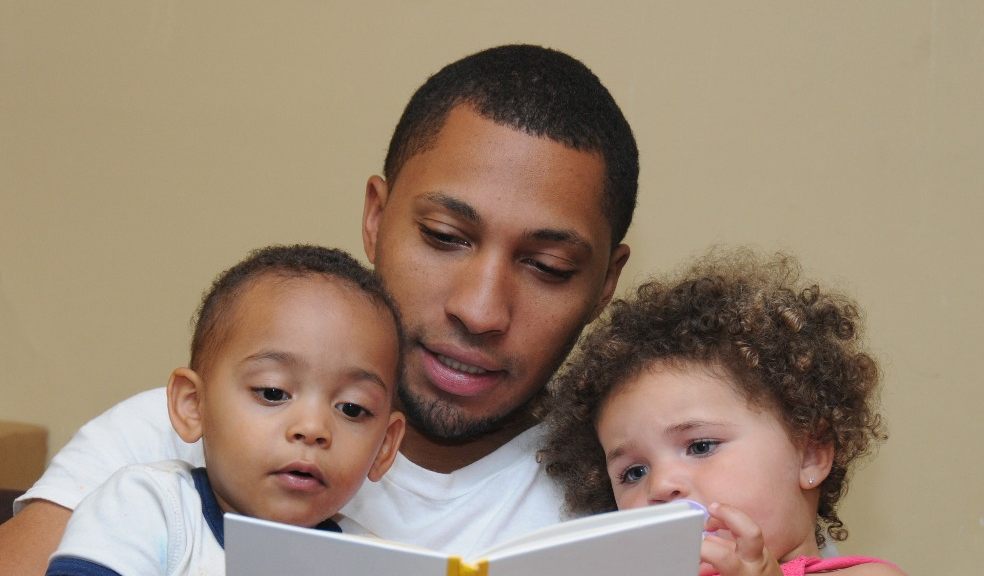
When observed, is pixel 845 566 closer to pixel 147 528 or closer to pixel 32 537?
pixel 147 528

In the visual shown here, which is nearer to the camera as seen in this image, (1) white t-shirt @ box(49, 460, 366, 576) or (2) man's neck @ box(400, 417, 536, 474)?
(1) white t-shirt @ box(49, 460, 366, 576)

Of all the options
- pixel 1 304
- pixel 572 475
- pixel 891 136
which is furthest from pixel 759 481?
pixel 1 304

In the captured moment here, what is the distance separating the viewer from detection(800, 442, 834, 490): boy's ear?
1770 mm

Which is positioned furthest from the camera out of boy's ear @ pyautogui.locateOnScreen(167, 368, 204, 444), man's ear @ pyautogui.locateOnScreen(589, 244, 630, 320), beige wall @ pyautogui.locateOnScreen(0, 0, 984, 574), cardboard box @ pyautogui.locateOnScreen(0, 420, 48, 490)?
cardboard box @ pyautogui.locateOnScreen(0, 420, 48, 490)

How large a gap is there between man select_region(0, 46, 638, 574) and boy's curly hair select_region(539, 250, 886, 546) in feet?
0.19

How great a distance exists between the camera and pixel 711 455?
5.56ft

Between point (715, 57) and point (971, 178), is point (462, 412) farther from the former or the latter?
point (971, 178)

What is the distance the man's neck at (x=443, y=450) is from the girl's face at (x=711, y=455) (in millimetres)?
277

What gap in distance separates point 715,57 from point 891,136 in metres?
0.44

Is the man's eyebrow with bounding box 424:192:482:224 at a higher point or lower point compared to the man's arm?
higher

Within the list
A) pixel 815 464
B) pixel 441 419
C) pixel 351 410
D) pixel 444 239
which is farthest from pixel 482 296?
pixel 815 464

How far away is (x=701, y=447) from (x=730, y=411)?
73mm

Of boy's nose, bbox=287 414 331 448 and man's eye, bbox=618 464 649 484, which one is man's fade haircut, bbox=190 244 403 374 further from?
man's eye, bbox=618 464 649 484

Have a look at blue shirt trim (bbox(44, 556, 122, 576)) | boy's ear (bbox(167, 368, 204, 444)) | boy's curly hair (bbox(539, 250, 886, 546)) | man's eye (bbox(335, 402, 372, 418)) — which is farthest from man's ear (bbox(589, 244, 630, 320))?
blue shirt trim (bbox(44, 556, 122, 576))
